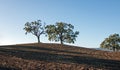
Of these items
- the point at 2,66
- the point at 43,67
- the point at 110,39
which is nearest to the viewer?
the point at 2,66

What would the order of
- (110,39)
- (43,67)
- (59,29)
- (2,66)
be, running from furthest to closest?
(110,39) < (59,29) < (43,67) < (2,66)

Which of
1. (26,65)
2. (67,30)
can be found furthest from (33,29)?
(26,65)

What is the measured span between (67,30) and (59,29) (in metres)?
3.07

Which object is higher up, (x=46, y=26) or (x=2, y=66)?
(x=46, y=26)

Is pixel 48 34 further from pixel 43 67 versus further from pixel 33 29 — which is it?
pixel 43 67

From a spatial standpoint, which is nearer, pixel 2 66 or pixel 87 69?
pixel 2 66

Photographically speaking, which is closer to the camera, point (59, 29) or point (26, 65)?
point (26, 65)

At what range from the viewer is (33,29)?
333 ft

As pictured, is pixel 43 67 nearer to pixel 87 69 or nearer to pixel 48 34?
pixel 87 69

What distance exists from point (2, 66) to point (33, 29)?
7316 centimetres

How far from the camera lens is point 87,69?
1246 inches

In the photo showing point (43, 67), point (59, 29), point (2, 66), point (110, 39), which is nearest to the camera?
point (2, 66)

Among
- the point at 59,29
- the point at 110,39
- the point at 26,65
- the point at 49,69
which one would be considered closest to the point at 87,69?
the point at 49,69

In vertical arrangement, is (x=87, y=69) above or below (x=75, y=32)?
below
